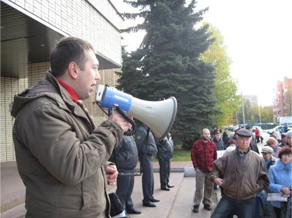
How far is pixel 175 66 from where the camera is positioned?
1499cm

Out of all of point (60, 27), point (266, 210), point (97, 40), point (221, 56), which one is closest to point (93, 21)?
point (97, 40)

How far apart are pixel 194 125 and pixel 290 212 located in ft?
37.0

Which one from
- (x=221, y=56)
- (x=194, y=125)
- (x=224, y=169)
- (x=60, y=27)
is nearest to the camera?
(x=224, y=169)

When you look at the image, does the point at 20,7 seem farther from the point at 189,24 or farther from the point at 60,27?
the point at 189,24

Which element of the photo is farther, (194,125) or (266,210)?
(194,125)

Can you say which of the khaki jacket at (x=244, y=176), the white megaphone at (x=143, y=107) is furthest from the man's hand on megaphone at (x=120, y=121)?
the khaki jacket at (x=244, y=176)

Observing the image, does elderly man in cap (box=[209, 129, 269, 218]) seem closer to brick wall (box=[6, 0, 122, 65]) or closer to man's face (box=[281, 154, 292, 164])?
man's face (box=[281, 154, 292, 164])

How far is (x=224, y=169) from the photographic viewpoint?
14.4 ft

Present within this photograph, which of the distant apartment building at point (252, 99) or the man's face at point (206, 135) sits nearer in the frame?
the man's face at point (206, 135)

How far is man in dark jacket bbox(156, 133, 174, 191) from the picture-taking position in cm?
780

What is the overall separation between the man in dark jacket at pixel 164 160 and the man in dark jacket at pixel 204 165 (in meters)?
1.37

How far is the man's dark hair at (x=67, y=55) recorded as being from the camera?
5.38ft

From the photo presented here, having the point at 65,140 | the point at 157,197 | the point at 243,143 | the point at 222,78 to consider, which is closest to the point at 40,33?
the point at 157,197

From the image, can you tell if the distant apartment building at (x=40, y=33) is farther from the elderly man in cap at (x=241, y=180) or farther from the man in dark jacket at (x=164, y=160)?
the man in dark jacket at (x=164, y=160)
